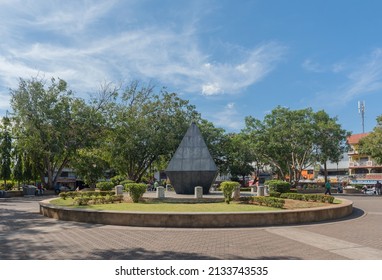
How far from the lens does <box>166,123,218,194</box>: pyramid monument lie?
2230cm

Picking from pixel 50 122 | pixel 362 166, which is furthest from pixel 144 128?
pixel 362 166

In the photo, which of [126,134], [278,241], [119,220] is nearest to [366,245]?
[278,241]

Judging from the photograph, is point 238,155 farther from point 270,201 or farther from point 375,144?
point 270,201

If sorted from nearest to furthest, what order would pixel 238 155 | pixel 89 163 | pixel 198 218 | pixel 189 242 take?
pixel 189 242 → pixel 198 218 → pixel 89 163 → pixel 238 155

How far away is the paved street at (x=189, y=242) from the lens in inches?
301

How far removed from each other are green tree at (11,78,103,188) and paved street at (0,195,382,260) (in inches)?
944

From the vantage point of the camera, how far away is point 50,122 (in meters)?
35.4

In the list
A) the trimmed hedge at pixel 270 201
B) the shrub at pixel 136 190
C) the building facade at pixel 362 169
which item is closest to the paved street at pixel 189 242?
the trimmed hedge at pixel 270 201

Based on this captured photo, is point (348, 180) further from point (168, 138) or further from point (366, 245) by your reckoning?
point (366, 245)

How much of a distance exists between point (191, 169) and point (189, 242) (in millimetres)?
A: 13192

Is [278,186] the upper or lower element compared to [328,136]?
lower

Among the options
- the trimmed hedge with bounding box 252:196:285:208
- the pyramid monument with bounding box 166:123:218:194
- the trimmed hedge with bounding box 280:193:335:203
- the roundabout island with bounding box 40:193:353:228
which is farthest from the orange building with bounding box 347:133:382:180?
the roundabout island with bounding box 40:193:353:228

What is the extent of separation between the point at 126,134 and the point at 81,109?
5745 mm

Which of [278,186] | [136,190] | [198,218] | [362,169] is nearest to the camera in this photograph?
[198,218]
